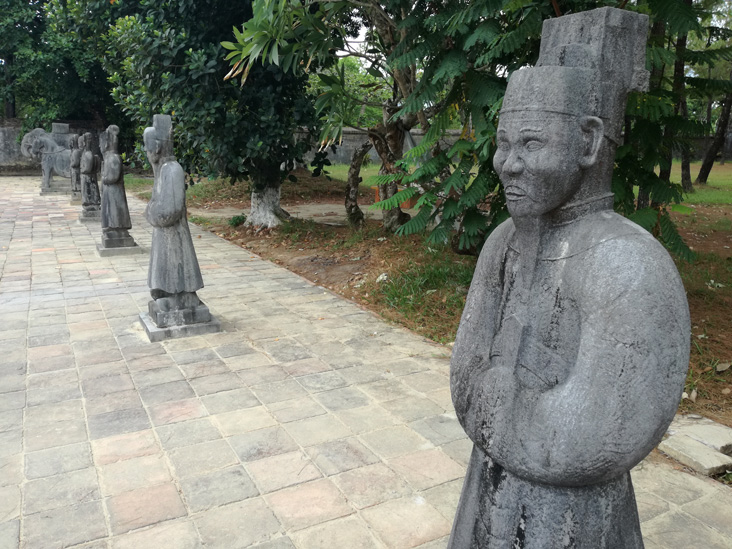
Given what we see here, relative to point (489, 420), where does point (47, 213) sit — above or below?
below

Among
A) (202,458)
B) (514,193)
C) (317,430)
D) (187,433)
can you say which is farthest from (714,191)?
(514,193)

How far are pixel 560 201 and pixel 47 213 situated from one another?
53.8 ft

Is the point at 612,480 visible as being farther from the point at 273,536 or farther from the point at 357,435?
the point at 357,435

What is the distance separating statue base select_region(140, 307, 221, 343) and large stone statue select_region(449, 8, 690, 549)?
4644mm

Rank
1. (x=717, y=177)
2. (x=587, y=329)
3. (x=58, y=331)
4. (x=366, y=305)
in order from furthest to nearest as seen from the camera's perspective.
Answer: (x=717, y=177) < (x=366, y=305) < (x=58, y=331) < (x=587, y=329)

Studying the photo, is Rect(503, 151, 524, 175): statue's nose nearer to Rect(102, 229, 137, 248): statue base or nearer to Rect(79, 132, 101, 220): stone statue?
Rect(102, 229, 137, 248): statue base

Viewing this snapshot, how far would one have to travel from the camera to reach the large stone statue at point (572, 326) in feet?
4.95

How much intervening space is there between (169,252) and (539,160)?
5.05 meters

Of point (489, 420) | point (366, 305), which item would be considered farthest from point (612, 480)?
point (366, 305)

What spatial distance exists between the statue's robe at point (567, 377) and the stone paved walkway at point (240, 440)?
133 centimetres

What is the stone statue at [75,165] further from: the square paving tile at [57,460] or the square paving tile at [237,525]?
the square paving tile at [237,525]

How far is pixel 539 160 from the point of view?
63.4 inches

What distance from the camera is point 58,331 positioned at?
6082 millimetres

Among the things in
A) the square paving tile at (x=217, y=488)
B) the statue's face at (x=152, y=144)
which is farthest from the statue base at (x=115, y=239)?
the square paving tile at (x=217, y=488)
